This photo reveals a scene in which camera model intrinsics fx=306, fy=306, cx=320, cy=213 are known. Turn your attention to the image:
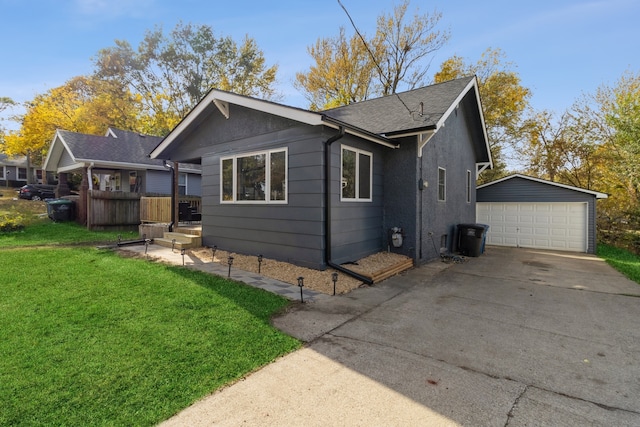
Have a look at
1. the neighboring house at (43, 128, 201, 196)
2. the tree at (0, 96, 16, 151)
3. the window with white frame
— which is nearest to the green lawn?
the neighboring house at (43, 128, 201, 196)

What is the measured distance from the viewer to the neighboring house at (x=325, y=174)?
21.1 ft

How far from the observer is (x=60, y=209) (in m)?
13.8

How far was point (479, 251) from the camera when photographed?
9.64m

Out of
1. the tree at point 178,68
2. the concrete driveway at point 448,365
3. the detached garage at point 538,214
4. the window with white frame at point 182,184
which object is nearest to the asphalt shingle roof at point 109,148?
the window with white frame at point 182,184

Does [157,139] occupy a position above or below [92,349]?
above

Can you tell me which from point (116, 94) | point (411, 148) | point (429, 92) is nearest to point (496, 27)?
point (429, 92)

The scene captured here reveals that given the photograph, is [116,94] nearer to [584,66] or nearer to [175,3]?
[175,3]

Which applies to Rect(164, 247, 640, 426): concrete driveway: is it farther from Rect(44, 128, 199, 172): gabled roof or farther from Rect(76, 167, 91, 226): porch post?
Rect(76, 167, 91, 226): porch post

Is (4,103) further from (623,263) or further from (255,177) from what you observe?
(623,263)

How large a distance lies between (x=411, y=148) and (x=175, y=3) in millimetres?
7009

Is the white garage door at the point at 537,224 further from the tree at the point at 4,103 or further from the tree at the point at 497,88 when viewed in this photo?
the tree at the point at 4,103

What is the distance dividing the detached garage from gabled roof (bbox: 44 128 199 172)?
1500 centimetres

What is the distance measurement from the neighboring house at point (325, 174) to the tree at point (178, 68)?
1873 centimetres

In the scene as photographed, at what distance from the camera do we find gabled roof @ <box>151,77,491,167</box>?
6419mm
